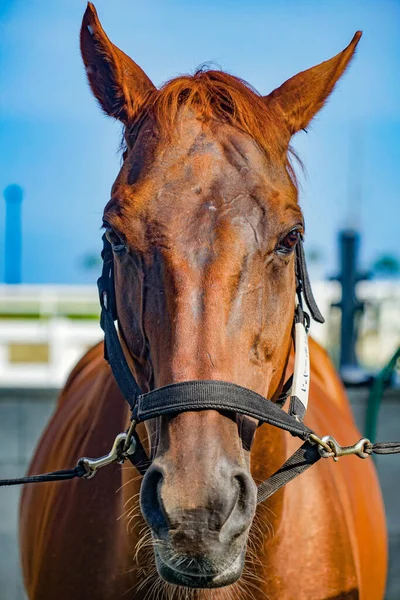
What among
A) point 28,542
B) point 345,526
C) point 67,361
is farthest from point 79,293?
point 345,526

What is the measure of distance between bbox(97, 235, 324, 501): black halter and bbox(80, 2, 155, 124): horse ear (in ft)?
1.36

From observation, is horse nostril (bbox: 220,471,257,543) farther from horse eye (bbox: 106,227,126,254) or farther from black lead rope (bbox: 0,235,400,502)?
horse eye (bbox: 106,227,126,254)

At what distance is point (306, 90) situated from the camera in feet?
7.30

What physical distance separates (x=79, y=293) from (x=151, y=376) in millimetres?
9473

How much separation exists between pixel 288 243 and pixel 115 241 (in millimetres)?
461

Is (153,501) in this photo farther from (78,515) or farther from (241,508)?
(78,515)

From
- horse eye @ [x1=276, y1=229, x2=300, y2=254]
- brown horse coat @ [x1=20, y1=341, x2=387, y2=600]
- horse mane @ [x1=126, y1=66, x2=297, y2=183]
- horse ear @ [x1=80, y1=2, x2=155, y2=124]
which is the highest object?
horse ear @ [x1=80, y1=2, x2=155, y2=124]

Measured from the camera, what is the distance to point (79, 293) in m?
11.2

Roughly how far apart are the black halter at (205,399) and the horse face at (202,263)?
3cm

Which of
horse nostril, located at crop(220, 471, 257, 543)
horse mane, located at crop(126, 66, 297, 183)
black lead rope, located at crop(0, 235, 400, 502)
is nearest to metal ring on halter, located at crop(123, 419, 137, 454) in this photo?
black lead rope, located at crop(0, 235, 400, 502)

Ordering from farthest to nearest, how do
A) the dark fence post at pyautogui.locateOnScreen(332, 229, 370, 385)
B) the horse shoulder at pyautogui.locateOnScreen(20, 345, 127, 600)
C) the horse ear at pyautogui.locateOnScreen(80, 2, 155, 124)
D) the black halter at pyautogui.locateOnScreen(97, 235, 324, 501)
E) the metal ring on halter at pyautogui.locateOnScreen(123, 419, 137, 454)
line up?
the dark fence post at pyautogui.locateOnScreen(332, 229, 370, 385) < the horse shoulder at pyautogui.locateOnScreen(20, 345, 127, 600) < the horse ear at pyautogui.locateOnScreen(80, 2, 155, 124) < the metal ring on halter at pyautogui.locateOnScreen(123, 419, 137, 454) < the black halter at pyautogui.locateOnScreen(97, 235, 324, 501)

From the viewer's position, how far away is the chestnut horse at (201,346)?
1.65 meters

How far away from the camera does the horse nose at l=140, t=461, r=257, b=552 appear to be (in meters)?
1.58

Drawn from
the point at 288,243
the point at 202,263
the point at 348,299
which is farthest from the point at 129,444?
the point at 348,299
